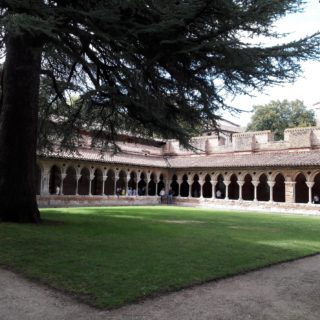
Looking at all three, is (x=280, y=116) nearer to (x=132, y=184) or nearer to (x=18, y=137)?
(x=132, y=184)

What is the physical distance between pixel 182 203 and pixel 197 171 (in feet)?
9.27

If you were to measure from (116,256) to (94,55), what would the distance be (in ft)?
15.7

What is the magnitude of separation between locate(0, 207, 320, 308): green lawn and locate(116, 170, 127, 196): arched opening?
20.0 meters

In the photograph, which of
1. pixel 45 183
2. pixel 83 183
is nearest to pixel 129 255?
pixel 45 183

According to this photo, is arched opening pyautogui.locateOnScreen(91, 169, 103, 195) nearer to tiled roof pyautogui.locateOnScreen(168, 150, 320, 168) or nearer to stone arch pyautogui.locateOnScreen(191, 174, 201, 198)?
tiled roof pyautogui.locateOnScreen(168, 150, 320, 168)

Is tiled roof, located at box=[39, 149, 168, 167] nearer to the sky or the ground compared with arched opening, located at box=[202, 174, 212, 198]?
nearer to the sky

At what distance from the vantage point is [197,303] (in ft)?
16.5

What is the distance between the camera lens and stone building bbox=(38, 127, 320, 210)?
27438mm

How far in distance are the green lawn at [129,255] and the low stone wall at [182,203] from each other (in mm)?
14353

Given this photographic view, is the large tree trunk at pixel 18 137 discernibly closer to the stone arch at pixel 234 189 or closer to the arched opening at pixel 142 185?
the arched opening at pixel 142 185

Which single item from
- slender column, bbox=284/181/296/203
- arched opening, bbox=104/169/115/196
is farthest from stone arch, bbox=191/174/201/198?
slender column, bbox=284/181/296/203

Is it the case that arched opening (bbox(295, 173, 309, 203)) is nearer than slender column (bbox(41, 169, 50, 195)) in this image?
No

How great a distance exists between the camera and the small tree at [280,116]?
168 feet

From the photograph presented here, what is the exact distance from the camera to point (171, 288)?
5559 mm
